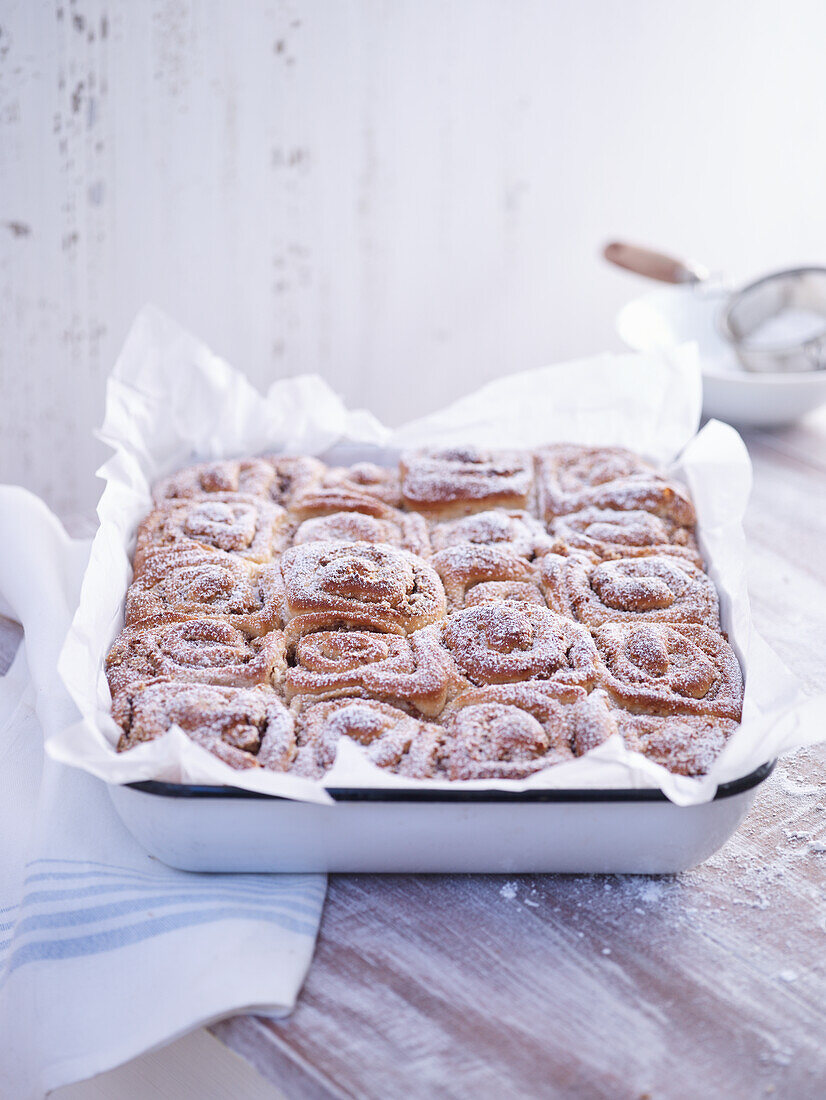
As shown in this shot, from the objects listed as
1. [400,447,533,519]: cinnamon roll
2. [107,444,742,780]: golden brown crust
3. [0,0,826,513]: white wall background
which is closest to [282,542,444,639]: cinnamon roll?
[107,444,742,780]: golden brown crust

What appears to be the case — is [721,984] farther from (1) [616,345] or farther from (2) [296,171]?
(1) [616,345]

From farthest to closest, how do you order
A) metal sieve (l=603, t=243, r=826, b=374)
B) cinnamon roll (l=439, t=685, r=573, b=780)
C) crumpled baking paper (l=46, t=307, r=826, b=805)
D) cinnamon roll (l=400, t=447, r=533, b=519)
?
1. metal sieve (l=603, t=243, r=826, b=374)
2. cinnamon roll (l=400, t=447, r=533, b=519)
3. crumpled baking paper (l=46, t=307, r=826, b=805)
4. cinnamon roll (l=439, t=685, r=573, b=780)

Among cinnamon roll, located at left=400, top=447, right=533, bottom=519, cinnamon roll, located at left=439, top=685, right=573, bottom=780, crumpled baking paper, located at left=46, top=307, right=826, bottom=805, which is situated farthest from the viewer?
cinnamon roll, located at left=400, top=447, right=533, bottom=519

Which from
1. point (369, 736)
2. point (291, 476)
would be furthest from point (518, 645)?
point (291, 476)

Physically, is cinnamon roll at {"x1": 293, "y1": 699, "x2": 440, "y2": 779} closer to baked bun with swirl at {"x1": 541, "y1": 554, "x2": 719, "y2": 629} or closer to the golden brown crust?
the golden brown crust

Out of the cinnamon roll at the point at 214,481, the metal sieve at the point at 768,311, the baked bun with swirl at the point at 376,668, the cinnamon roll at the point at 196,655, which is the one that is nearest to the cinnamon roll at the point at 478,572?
the baked bun with swirl at the point at 376,668
